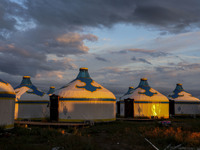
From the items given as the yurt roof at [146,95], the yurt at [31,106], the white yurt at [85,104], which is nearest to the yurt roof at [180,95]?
the yurt roof at [146,95]

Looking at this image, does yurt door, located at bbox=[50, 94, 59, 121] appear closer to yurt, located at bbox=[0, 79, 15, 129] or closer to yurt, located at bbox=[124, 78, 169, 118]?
yurt, located at bbox=[0, 79, 15, 129]

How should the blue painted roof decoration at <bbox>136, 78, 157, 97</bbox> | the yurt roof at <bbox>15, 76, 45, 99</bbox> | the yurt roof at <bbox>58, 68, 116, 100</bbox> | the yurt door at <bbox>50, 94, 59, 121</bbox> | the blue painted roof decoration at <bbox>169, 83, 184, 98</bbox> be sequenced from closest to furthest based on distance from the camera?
the yurt roof at <bbox>58, 68, 116, 100</bbox> < the yurt door at <bbox>50, 94, 59, 121</bbox> < the yurt roof at <bbox>15, 76, 45, 99</bbox> < the blue painted roof decoration at <bbox>136, 78, 157, 97</bbox> < the blue painted roof decoration at <bbox>169, 83, 184, 98</bbox>

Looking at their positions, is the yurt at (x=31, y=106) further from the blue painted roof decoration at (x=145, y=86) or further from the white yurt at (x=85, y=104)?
the blue painted roof decoration at (x=145, y=86)

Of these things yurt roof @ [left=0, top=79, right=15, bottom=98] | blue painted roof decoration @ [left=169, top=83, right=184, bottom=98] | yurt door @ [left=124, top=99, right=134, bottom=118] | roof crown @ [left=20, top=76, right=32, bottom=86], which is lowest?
yurt door @ [left=124, top=99, right=134, bottom=118]

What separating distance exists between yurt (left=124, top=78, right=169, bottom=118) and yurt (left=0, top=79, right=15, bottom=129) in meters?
17.5

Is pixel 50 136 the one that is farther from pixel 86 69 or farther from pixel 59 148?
pixel 86 69

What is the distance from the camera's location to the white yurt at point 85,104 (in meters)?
21.1

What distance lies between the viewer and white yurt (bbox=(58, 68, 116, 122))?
2108 centimetres

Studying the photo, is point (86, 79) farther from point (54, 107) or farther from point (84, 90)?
point (54, 107)

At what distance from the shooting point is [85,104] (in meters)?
21.1

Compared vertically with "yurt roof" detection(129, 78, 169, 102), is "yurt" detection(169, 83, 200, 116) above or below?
below

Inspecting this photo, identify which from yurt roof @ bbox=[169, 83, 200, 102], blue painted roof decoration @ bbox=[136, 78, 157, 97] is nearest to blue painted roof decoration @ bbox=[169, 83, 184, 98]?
yurt roof @ bbox=[169, 83, 200, 102]

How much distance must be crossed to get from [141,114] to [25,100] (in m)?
14.2

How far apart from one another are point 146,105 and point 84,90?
10808 millimetres
